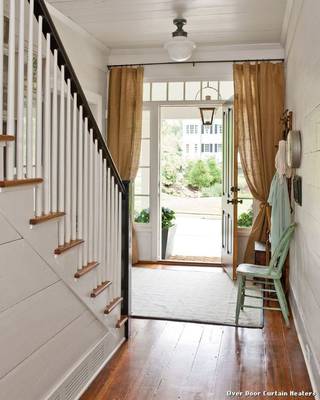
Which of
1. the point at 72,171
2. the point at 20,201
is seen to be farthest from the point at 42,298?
the point at 72,171

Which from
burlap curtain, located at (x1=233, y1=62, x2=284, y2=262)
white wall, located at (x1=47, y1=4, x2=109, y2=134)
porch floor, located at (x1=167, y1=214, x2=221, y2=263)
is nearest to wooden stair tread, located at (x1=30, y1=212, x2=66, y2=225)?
white wall, located at (x1=47, y1=4, x2=109, y2=134)

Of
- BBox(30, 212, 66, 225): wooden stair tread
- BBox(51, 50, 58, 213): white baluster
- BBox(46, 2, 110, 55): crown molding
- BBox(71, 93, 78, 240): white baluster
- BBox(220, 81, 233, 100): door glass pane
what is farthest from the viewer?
BBox(220, 81, 233, 100): door glass pane

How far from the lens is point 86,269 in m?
2.59

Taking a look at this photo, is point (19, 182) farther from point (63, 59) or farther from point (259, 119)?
point (259, 119)

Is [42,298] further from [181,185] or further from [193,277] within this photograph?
[181,185]

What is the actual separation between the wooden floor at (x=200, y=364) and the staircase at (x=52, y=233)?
0.57 feet

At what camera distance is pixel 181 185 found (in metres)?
11.8

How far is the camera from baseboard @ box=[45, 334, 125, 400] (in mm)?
2321

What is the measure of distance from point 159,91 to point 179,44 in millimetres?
1369

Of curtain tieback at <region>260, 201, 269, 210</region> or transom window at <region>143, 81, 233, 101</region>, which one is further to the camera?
transom window at <region>143, 81, 233, 101</region>

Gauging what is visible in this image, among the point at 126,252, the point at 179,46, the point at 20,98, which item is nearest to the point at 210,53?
the point at 179,46

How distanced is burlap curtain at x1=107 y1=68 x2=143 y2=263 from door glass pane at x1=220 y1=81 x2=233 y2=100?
1.12m

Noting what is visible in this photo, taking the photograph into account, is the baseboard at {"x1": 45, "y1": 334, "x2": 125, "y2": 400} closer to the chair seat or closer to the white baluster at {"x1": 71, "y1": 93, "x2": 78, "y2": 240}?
the white baluster at {"x1": 71, "y1": 93, "x2": 78, "y2": 240}

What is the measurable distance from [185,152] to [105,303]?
29.0ft
